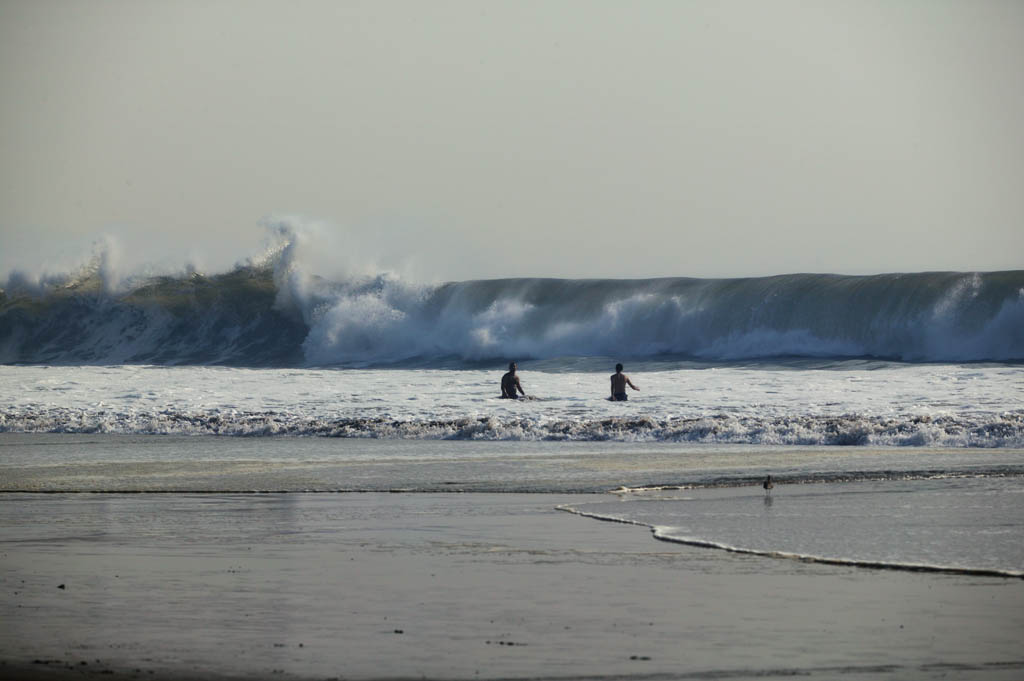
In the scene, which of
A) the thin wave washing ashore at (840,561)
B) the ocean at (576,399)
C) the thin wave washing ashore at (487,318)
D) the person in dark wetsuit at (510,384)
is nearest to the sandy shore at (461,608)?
the thin wave washing ashore at (840,561)

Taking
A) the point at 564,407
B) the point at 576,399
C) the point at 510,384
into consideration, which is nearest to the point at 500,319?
the point at 576,399

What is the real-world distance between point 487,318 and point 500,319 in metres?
0.44

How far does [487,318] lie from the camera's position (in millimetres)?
45688

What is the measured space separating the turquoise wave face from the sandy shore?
99.8 ft

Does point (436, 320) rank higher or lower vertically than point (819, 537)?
higher

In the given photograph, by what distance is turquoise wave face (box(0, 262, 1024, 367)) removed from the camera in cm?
3956

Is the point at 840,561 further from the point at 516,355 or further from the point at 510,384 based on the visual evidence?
the point at 516,355

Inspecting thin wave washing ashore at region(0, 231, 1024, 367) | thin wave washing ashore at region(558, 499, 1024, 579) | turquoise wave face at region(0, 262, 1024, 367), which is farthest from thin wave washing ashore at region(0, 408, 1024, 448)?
turquoise wave face at region(0, 262, 1024, 367)

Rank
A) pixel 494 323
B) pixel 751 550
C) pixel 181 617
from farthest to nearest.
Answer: pixel 494 323
pixel 751 550
pixel 181 617

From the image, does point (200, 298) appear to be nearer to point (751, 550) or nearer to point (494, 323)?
point (494, 323)

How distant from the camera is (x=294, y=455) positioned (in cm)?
1580

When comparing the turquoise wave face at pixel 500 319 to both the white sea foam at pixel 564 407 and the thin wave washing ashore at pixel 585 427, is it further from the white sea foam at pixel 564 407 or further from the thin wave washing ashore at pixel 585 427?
the thin wave washing ashore at pixel 585 427

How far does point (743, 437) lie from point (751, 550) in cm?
973

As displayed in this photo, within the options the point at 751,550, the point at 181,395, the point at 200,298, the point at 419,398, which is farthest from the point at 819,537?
the point at 200,298
